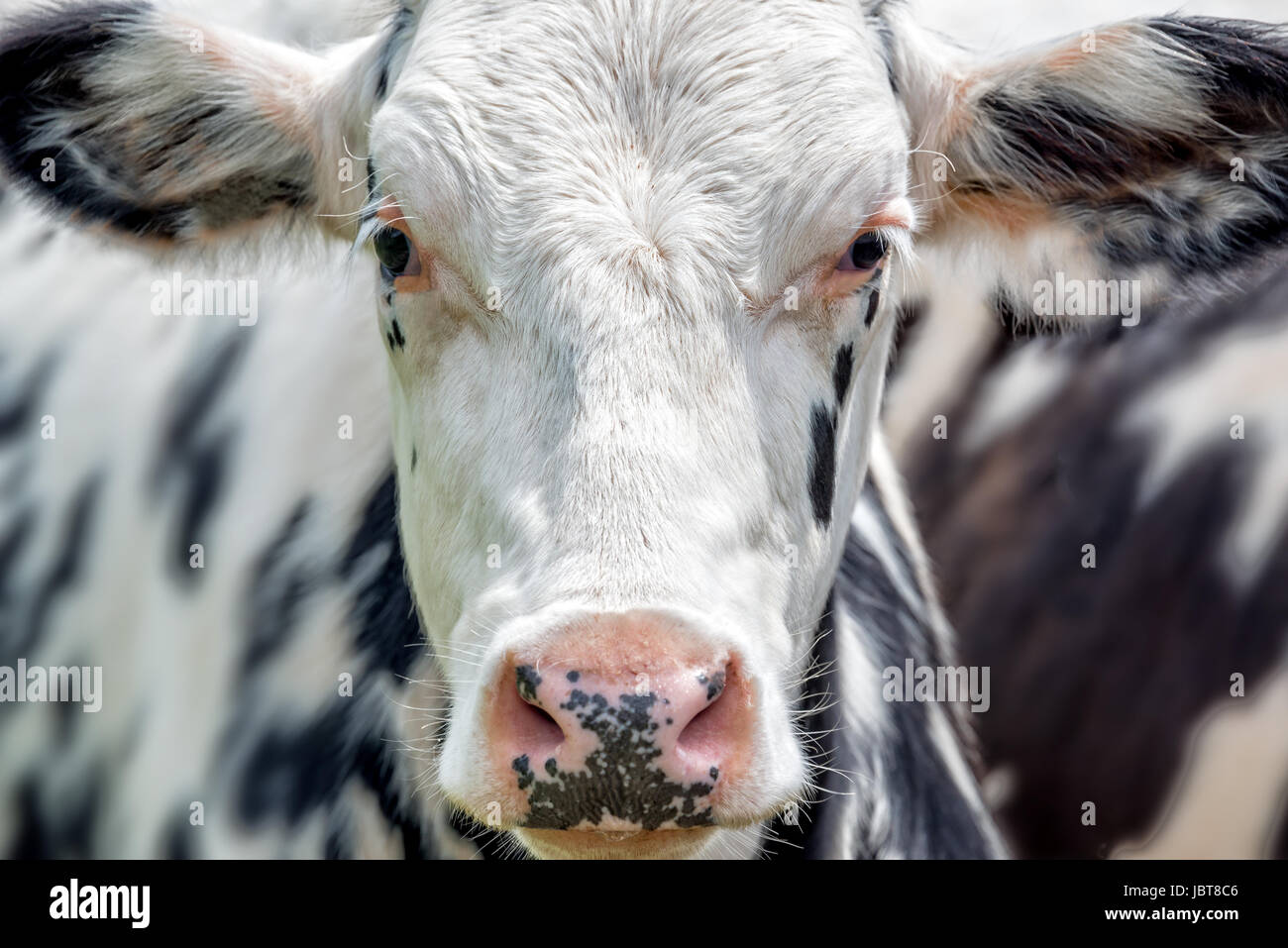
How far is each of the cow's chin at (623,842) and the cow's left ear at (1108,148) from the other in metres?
1.54

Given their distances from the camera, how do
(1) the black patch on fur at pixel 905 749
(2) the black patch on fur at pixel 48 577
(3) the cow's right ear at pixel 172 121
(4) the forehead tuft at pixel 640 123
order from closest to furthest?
1. (4) the forehead tuft at pixel 640 123
2. (3) the cow's right ear at pixel 172 121
3. (1) the black patch on fur at pixel 905 749
4. (2) the black patch on fur at pixel 48 577

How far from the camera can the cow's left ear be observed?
110 inches

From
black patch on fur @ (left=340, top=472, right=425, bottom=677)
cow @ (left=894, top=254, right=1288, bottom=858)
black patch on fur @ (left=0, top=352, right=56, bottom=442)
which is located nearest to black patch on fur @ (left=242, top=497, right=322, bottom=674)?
black patch on fur @ (left=340, top=472, right=425, bottom=677)

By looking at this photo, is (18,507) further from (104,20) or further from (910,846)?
(910,846)

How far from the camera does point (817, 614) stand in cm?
281

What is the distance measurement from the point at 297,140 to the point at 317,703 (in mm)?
1343

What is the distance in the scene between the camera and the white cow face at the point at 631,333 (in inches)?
81.5

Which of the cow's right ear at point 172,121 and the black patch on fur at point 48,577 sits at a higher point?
the cow's right ear at point 172,121

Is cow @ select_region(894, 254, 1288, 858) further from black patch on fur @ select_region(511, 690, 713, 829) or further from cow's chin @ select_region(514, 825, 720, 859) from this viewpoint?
black patch on fur @ select_region(511, 690, 713, 829)

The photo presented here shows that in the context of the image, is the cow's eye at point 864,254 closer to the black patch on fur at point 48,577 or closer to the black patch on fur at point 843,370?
the black patch on fur at point 843,370

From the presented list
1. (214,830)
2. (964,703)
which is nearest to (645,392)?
(214,830)

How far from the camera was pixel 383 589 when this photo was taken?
127 inches

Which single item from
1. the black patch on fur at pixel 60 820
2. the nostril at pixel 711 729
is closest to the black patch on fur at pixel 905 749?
the nostril at pixel 711 729

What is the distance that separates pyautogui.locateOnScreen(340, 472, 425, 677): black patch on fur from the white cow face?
0.48 meters
